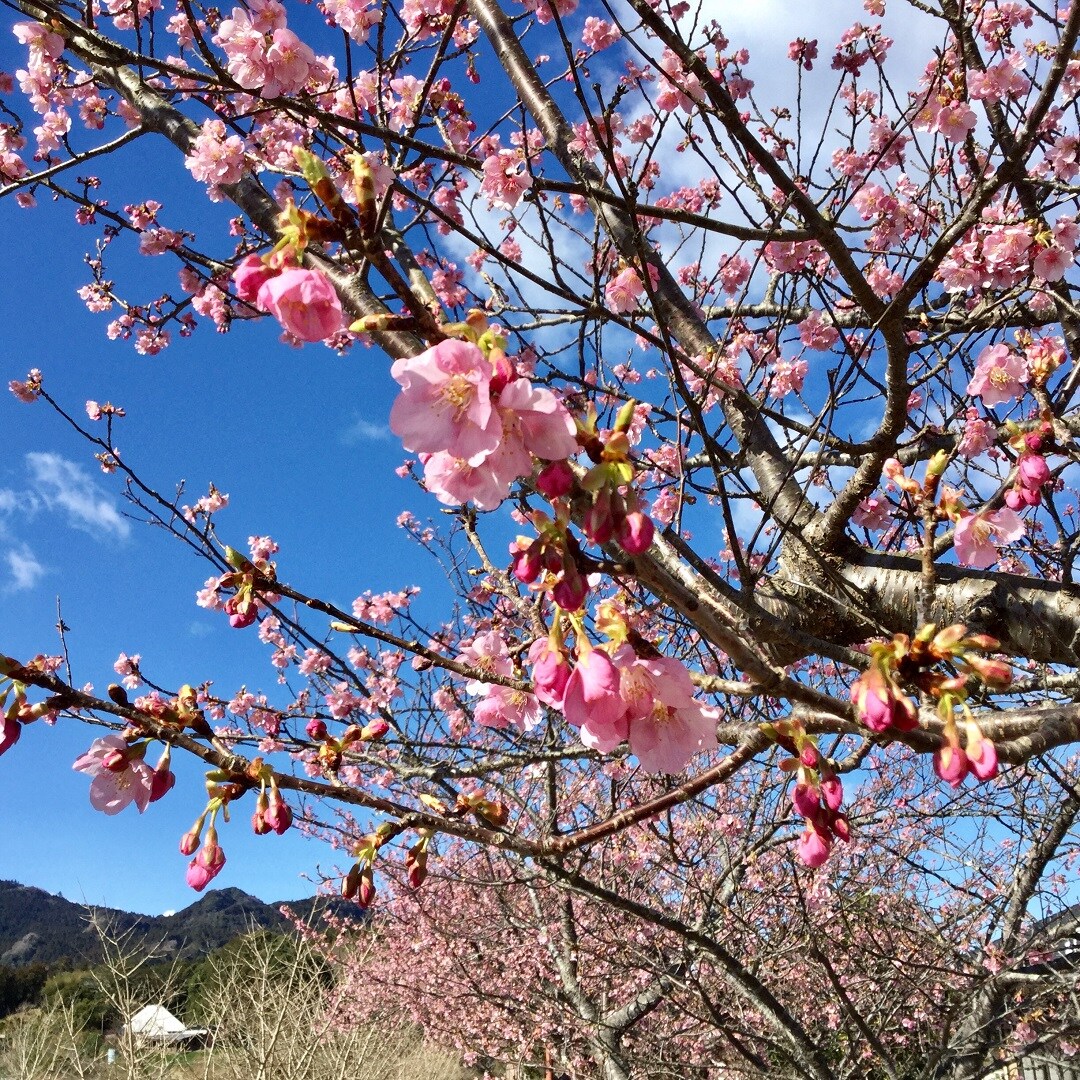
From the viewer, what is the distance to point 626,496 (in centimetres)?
89

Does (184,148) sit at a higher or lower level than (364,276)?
higher

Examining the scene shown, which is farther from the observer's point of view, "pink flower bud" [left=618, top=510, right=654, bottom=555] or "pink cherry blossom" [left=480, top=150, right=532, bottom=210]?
"pink cherry blossom" [left=480, top=150, right=532, bottom=210]

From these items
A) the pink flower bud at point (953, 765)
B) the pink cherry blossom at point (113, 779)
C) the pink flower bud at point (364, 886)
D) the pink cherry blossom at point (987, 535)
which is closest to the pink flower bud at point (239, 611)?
the pink cherry blossom at point (113, 779)

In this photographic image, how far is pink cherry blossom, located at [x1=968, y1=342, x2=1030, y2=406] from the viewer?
2750 millimetres

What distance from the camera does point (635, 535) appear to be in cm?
81

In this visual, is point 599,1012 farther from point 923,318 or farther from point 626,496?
point 626,496

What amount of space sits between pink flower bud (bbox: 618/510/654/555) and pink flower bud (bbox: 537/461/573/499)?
2.9 inches

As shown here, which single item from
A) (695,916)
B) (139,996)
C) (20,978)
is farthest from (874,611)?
(20,978)

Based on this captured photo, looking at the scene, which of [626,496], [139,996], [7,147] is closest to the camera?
[626,496]

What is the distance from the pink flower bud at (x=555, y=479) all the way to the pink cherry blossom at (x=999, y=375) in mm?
2507

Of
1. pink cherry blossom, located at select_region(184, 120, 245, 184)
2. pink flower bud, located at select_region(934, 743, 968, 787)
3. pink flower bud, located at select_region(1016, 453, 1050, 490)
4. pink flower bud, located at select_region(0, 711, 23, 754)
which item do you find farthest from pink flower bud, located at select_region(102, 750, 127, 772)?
pink cherry blossom, located at select_region(184, 120, 245, 184)

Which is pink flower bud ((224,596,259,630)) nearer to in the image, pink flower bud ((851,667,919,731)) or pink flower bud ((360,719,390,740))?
pink flower bud ((360,719,390,740))

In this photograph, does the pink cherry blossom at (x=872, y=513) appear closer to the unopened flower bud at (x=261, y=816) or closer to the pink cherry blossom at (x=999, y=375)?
the pink cherry blossom at (x=999, y=375)

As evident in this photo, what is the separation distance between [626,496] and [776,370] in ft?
12.8
